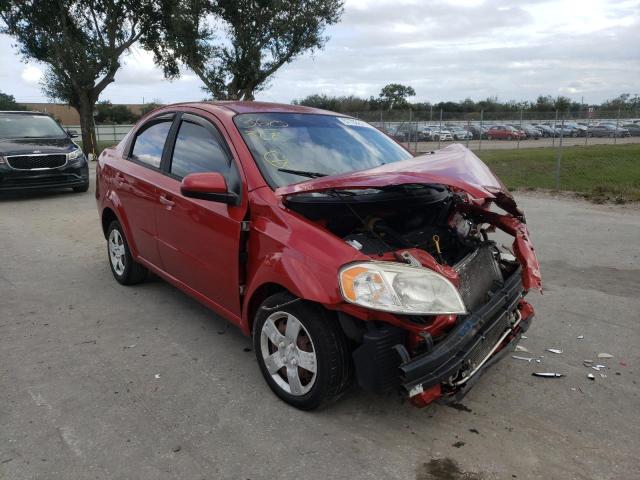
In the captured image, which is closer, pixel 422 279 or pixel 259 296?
pixel 422 279

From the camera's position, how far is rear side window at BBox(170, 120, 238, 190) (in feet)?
12.0

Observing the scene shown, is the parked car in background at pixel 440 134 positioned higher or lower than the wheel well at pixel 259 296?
higher

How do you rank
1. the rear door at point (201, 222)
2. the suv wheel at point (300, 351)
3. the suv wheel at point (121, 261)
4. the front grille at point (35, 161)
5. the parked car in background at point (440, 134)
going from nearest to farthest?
the suv wheel at point (300, 351) → the rear door at point (201, 222) → the suv wheel at point (121, 261) → the front grille at point (35, 161) → the parked car in background at point (440, 134)

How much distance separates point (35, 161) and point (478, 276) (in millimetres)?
9782

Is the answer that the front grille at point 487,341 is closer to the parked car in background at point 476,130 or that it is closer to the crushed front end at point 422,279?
the crushed front end at point 422,279

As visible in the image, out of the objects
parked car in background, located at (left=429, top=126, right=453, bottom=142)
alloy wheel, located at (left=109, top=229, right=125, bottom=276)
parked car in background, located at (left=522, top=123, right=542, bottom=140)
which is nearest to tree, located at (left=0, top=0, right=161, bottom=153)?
parked car in background, located at (left=429, top=126, right=453, bottom=142)

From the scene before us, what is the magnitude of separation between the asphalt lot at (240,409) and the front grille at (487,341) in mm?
374

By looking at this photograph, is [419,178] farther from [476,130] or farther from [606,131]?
[606,131]

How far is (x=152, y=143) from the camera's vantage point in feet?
15.4

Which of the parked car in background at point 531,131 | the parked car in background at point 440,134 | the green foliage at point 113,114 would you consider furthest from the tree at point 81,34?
the green foliage at point 113,114

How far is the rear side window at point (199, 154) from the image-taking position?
12.0 feet

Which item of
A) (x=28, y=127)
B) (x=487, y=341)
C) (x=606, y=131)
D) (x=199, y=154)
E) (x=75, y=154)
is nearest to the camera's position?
(x=487, y=341)

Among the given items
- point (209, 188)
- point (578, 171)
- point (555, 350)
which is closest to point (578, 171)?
point (578, 171)

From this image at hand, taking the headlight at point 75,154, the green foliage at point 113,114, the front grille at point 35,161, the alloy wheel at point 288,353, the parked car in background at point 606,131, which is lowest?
the alloy wheel at point 288,353
